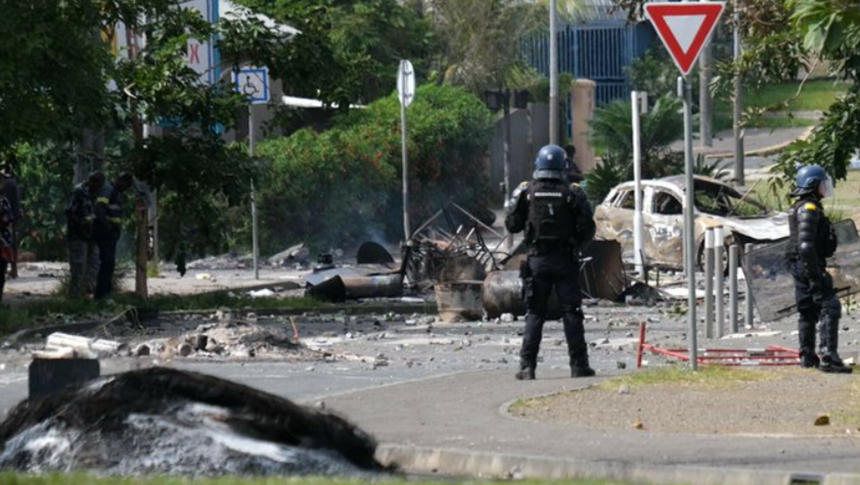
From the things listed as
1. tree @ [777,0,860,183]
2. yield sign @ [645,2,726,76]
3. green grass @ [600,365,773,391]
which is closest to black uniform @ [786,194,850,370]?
green grass @ [600,365,773,391]

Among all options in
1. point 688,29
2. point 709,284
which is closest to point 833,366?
point 688,29

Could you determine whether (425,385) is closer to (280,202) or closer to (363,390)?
(363,390)

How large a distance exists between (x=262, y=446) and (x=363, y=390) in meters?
4.27

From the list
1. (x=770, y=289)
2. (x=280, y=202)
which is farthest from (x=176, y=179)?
(x=280, y=202)

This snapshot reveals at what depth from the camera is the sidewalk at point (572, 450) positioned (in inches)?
353

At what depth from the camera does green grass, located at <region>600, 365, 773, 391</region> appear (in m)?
13.2

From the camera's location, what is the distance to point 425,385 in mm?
13727

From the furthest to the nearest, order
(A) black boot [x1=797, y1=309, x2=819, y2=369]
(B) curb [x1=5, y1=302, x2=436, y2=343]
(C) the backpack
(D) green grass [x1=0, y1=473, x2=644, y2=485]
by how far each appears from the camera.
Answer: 1. (B) curb [x1=5, y1=302, x2=436, y2=343]
2. (A) black boot [x1=797, y1=309, x2=819, y2=369]
3. (C) the backpack
4. (D) green grass [x1=0, y1=473, x2=644, y2=485]

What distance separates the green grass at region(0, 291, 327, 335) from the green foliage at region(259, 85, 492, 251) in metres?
10.3

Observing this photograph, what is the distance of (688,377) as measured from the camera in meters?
13.5

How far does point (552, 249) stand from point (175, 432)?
211 inches

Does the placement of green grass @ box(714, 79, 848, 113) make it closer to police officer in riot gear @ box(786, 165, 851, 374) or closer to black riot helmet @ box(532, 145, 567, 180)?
police officer in riot gear @ box(786, 165, 851, 374)

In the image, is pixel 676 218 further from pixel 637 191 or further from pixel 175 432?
pixel 175 432

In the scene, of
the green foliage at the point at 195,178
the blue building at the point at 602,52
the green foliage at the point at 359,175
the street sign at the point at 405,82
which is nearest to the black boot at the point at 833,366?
the green foliage at the point at 195,178
